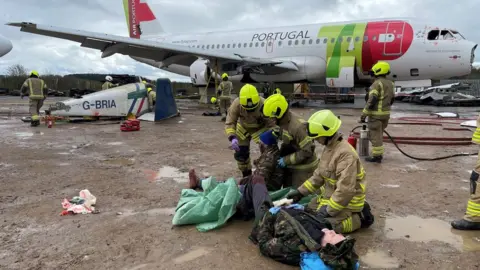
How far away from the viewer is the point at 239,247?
3383 millimetres

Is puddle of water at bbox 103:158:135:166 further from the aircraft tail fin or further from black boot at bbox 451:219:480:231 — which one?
the aircraft tail fin

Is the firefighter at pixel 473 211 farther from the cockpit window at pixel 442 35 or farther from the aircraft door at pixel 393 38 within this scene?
the cockpit window at pixel 442 35

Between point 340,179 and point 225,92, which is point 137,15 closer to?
point 225,92

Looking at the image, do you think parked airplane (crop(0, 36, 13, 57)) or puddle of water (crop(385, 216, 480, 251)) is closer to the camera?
puddle of water (crop(385, 216, 480, 251))

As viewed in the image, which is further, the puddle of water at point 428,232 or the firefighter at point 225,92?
the firefighter at point 225,92

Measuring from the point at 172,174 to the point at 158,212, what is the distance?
1750mm

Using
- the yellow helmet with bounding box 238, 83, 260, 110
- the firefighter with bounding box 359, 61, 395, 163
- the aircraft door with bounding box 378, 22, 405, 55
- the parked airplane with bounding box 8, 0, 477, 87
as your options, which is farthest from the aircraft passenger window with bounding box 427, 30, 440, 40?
the yellow helmet with bounding box 238, 83, 260, 110

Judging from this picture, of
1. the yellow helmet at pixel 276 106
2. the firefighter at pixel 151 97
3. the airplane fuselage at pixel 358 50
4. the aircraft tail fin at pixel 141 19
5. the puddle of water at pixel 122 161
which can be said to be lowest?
the puddle of water at pixel 122 161

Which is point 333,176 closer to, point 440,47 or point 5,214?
point 5,214

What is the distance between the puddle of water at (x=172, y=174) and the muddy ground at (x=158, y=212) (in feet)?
0.07

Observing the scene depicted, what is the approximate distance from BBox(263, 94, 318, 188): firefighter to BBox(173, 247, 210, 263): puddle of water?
1.49m

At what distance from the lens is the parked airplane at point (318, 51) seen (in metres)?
14.9

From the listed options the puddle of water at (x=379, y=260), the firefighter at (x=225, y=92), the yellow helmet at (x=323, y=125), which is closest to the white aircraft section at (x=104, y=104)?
the firefighter at (x=225, y=92)

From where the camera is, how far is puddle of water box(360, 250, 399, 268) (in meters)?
3.07
